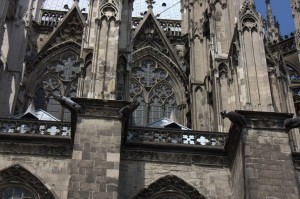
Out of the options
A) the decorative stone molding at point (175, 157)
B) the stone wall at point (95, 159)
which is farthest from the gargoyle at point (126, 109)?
the decorative stone molding at point (175, 157)

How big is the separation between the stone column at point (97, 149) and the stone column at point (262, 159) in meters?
2.91

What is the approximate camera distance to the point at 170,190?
1370 centimetres

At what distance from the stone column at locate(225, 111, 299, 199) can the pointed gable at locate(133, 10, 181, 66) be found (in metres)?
8.83

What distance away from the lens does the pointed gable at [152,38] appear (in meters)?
22.3

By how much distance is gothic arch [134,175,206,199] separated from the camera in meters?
13.5

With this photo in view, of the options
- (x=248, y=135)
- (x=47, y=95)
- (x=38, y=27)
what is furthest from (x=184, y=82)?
(x=248, y=135)

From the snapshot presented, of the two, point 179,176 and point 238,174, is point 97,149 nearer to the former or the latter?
point 179,176

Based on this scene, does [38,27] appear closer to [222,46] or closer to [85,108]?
[222,46]

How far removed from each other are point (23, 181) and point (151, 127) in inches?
144

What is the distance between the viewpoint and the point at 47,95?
21.0 metres

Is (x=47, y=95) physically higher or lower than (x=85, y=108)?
higher

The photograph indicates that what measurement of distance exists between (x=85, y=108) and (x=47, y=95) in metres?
8.00

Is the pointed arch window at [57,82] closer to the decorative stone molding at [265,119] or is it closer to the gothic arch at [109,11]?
the gothic arch at [109,11]

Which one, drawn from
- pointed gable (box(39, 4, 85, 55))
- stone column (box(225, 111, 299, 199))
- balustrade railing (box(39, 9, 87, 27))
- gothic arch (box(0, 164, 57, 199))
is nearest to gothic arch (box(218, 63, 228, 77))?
stone column (box(225, 111, 299, 199))
